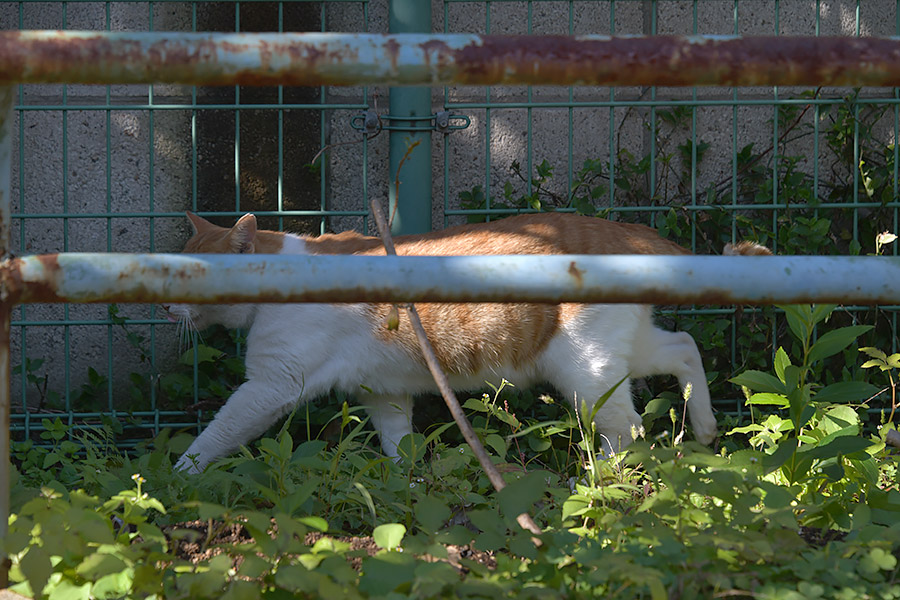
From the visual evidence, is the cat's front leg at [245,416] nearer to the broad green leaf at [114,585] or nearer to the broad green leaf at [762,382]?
the broad green leaf at [762,382]

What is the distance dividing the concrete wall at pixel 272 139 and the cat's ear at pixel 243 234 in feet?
1.80

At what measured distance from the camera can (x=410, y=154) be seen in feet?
11.8

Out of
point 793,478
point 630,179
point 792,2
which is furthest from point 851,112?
point 793,478

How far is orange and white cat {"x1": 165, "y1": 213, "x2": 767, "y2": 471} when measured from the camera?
10.2 ft

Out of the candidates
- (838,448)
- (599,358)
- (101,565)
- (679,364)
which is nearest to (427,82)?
(101,565)

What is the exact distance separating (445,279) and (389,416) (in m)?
2.29

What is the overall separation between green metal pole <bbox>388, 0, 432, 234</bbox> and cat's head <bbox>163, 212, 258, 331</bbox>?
66 centimetres

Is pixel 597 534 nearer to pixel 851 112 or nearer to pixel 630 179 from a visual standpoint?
pixel 630 179

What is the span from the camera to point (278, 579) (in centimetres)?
118

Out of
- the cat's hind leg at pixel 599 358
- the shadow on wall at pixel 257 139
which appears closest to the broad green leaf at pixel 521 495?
the cat's hind leg at pixel 599 358

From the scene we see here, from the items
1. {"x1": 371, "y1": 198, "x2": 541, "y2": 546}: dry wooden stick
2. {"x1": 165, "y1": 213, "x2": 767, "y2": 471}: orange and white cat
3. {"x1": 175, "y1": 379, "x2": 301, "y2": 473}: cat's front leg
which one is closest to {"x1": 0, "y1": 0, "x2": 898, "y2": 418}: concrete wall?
{"x1": 165, "y1": 213, "x2": 767, "y2": 471}: orange and white cat

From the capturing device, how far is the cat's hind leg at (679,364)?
10.6 feet

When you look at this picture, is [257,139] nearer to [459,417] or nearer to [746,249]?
[746,249]

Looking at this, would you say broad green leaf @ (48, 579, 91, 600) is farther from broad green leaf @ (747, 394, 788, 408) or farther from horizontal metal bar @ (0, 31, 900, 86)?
broad green leaf @ (747, 394, 788, 408)
